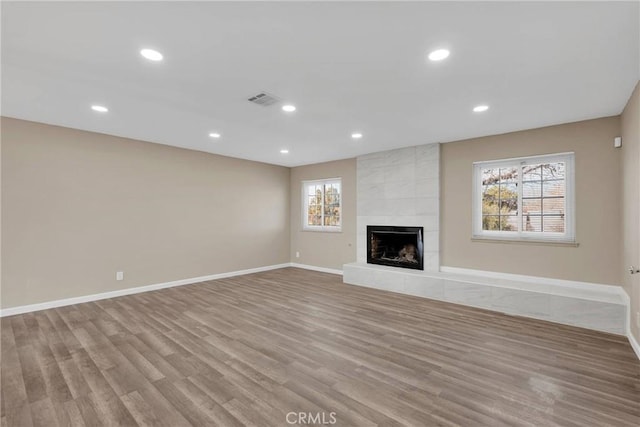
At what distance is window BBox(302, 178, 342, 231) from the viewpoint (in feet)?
22.4

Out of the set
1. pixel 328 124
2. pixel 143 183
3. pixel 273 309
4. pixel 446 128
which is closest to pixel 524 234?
pixel 446 128

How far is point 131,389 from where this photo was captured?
7.07ft

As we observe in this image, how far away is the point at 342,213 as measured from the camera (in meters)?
6.55

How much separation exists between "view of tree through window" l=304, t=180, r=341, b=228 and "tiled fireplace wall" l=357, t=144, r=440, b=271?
2.74 feet

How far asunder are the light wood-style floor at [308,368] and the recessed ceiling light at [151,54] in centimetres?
260

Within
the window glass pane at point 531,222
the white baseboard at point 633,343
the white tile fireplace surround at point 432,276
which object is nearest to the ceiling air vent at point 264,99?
the white tile fireplace surround at point 432,276

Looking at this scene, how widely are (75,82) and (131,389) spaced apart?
286cm

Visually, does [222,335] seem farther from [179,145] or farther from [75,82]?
[179,145]

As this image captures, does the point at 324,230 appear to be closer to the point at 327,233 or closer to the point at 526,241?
the point at 327,233

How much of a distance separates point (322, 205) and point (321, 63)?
15.8ft

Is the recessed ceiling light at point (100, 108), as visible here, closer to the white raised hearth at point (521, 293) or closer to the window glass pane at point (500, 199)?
the white raised hearth at point (521, 293)

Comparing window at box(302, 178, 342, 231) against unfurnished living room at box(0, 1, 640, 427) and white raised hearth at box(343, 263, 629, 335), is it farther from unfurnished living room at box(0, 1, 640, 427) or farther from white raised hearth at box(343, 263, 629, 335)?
white raised hearth at box(343, 263, 629, 335)

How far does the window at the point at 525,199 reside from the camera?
4.01 metres

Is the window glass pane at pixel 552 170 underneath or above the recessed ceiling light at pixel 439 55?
underneath
